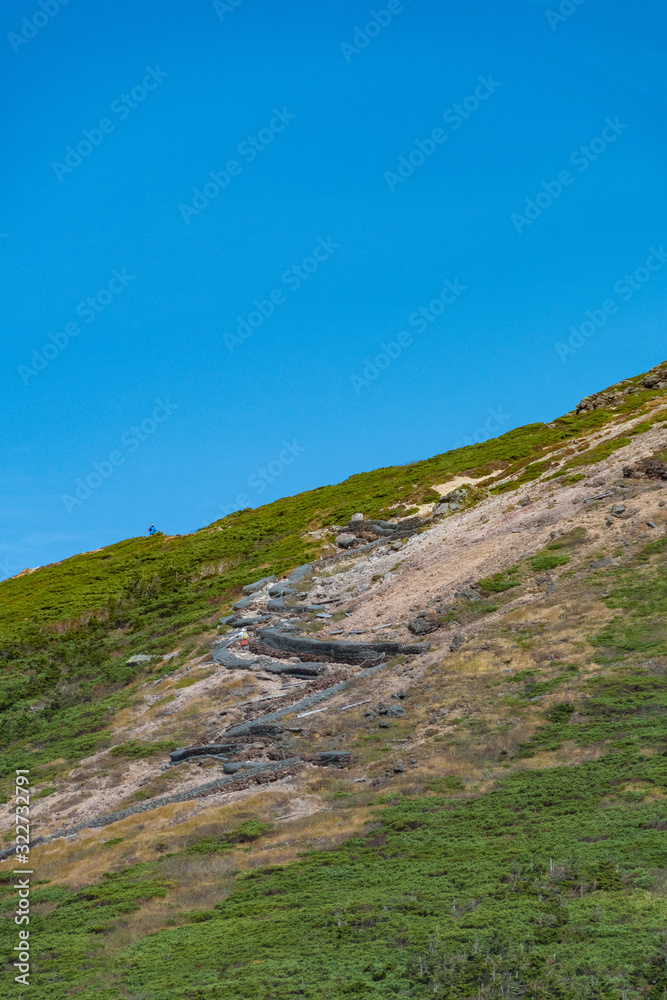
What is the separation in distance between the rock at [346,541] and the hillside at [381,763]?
0.77ft

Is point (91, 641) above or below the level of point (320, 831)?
above

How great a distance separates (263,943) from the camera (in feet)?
49.2

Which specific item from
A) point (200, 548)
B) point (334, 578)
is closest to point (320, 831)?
point (334, 578)

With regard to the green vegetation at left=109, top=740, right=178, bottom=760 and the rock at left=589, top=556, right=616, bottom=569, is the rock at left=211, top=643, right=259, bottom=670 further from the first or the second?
the rock at left=589, top=556, right=616, bottom=569

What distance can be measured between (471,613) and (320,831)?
14.8 metres

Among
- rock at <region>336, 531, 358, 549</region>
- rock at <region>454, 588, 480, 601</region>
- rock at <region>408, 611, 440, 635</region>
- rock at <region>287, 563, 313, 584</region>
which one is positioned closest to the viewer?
rock at <region>408, 611, 440, 635</region>

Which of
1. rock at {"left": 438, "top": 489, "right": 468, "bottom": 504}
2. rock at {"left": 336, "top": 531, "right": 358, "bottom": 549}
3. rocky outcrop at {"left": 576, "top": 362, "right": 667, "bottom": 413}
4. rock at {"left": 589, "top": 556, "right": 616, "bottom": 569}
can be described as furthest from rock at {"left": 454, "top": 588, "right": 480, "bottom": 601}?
rocky outcrop at {"left": 576, "top": 362, "right": 667, "bottom": 413}

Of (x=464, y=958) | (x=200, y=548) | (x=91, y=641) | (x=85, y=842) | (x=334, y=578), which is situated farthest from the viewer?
(x=200, y=548)

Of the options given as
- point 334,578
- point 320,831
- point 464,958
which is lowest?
point 464,958

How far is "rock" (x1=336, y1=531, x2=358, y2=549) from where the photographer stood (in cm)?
5238

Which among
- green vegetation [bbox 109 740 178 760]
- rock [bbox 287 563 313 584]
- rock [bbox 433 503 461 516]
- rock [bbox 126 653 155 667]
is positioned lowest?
green vegetation [bbox 109 740 178 760]

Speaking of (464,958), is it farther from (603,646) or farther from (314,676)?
(314,676)

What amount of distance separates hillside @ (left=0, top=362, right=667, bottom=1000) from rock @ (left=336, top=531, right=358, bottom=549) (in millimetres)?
233

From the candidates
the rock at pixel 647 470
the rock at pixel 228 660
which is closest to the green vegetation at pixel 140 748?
the rock at pixel 228 660
